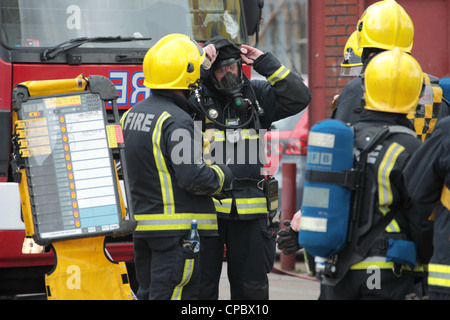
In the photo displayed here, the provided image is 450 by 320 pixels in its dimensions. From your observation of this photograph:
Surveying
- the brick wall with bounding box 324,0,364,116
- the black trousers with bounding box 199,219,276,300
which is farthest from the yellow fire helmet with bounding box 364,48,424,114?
the brick wall with bounding box 324,0,364,116

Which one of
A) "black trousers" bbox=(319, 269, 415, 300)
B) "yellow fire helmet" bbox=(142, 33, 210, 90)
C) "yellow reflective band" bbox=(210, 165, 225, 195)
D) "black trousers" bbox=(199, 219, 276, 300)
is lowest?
"black trousers" bbox=(199, 219, 276, 300)

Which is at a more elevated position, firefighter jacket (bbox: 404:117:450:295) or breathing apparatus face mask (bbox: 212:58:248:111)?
breathing apparatus face mask (bbox: 212:58:248:111)

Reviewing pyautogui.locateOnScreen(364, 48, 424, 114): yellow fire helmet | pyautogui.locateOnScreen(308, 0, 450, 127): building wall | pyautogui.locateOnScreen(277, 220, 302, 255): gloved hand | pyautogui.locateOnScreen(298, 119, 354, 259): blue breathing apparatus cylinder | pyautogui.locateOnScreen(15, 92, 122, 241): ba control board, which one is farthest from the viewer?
pyautogui.locateOnScreen(308, 0, 450, 127): building wall

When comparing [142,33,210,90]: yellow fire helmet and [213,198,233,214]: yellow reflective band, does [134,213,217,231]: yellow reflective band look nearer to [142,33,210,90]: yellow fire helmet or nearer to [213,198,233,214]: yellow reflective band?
[213,198,233,214]: yellow reflective band

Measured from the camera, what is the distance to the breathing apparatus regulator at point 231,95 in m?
4.69

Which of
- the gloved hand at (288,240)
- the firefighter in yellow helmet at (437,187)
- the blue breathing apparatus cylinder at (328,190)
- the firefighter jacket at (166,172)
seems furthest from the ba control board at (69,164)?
the firefighter in yellow helmet at (437,187)

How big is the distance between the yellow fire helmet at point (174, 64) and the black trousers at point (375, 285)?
1.63 m

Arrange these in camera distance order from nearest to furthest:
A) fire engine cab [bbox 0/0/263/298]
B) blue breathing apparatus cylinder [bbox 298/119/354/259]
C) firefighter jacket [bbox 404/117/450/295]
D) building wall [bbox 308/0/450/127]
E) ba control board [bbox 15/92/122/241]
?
firefighter jacket [bbox 404/117/450/295] < blue breathing apparatus cylinder [bbox 298/119/354/259] < ba control board [bbox 15/92/122/241] < fire engine cab [bbox 0/0/263/298] < building wall [bbox 308/0/450/127]

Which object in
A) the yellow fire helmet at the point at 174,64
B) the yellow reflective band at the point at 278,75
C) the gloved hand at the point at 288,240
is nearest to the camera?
the gloved hand at the point at 288,240

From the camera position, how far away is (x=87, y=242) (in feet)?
13.9

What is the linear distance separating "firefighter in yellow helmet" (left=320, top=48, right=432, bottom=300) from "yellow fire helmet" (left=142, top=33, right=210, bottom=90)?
52.7 inches

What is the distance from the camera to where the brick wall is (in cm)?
776

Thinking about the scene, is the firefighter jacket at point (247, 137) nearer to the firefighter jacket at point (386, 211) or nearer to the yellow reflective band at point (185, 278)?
the yellow reflective band at point (185, 278)
